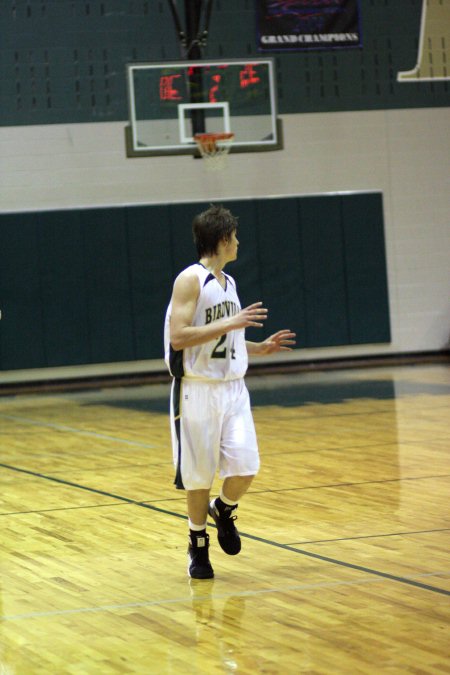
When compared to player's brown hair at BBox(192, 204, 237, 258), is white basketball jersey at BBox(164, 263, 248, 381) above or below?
below

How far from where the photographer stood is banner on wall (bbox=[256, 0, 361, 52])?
717 inches

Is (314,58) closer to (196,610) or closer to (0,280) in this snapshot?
(0,280)

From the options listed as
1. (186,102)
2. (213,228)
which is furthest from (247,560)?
(186,102)

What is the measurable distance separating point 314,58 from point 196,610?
15.1 m

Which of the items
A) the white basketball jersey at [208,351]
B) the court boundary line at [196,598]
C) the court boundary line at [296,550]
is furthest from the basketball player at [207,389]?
→ the court boundary line at [296,550]

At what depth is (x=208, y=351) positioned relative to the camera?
215 inches

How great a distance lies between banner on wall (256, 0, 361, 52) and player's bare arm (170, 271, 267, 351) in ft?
45.0

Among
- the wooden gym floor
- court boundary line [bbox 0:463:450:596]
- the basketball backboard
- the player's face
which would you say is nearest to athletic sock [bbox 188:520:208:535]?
the wooden gym floor

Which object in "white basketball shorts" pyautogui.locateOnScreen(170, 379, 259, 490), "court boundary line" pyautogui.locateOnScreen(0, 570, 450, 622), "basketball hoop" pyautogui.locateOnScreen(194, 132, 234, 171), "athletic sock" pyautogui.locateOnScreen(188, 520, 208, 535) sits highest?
"basketball hoop" pyautogui.locateOnScreen(194, 132, 234, 171)

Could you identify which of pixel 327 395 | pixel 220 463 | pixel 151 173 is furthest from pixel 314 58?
pixel 220 463

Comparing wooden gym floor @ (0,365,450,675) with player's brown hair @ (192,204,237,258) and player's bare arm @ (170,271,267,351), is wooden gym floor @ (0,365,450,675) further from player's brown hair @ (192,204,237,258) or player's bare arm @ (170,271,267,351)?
player's brown hair @ (192,204,237,258)

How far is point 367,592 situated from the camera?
16.7 feet

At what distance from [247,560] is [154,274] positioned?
12.8m

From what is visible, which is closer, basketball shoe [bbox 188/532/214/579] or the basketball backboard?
basketball shoe [bbox 188/532/214/579]
